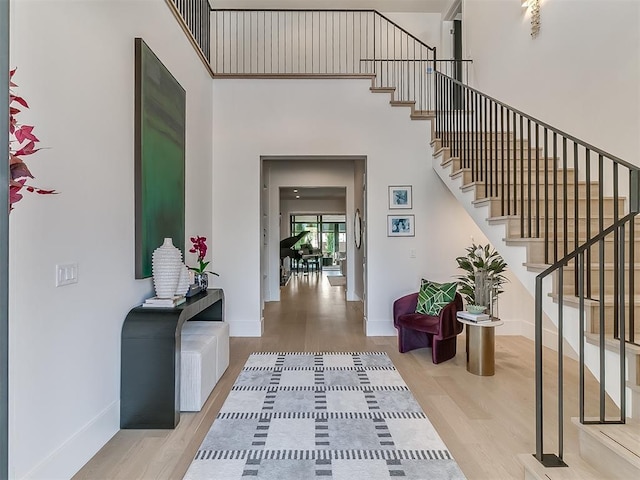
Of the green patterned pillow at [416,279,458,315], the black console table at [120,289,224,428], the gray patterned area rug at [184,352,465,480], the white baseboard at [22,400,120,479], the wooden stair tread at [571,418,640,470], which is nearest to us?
the wooden stair tread at [571,418,640,470]

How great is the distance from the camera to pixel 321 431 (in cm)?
254

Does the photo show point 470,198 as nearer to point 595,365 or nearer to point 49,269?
point 595,365

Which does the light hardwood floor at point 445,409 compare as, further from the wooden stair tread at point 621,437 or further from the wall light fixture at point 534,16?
the wall light fixture at point 534,16

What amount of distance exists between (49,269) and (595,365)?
3143 millimetres

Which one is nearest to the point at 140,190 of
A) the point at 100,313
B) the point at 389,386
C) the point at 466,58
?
the point at 100,313

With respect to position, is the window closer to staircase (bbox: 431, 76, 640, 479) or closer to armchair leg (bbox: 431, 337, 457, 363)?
staircase (bbox: 431, 76, 640, 479)

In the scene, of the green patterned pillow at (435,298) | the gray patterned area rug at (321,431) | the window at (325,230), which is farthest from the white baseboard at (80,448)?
the window at (325,230)

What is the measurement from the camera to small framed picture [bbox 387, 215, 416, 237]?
5055 millimetres

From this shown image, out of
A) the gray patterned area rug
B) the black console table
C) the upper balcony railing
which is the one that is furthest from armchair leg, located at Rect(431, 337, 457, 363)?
the upper balcony railing

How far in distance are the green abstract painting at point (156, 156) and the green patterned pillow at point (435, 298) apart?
9.08ft

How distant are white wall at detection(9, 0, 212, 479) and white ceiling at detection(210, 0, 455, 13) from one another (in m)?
4.67

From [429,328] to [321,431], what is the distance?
1.88 meters

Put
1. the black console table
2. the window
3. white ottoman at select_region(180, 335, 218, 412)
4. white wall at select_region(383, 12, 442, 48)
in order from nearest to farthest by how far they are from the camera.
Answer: the black console table, white ottoman at select_region(180, 335, 218, 412), white wall at select_region(383, 12, 442, 48), the window

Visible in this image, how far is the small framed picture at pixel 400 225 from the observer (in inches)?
199
